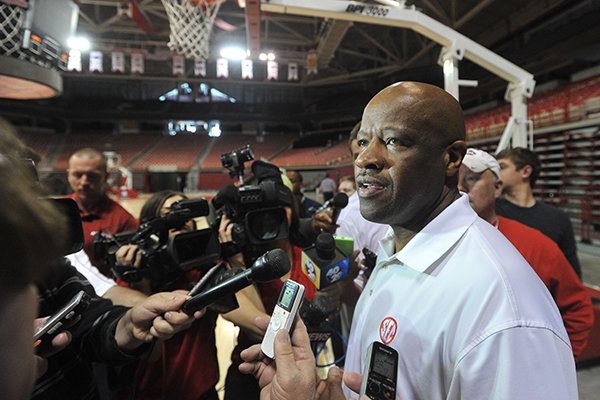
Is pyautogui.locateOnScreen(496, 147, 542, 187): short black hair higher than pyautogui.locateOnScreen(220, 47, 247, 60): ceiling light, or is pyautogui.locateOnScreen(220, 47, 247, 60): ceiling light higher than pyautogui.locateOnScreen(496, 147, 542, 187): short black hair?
pyautogui.locateOnScreen(220, 47, 247, 60): ceiling light

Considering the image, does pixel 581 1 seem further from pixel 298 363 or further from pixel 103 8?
pixel 103 8

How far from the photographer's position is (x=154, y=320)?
33.3 inches

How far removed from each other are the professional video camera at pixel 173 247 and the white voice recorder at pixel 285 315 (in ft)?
1.80

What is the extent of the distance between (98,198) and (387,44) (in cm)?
1337

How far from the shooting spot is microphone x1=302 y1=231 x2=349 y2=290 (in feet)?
3.68

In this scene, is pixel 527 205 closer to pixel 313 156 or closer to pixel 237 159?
pixel 237 159

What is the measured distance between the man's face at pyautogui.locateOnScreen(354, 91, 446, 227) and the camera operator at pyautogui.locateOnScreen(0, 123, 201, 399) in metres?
0.53

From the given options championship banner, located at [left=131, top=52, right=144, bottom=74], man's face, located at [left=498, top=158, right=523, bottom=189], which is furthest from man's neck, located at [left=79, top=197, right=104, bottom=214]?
championship banner, located at [left=131, top=52, right=144, bottom=74]

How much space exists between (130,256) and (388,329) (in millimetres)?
938

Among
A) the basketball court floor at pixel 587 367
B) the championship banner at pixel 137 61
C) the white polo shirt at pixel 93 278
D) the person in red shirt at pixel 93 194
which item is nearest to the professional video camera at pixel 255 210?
the white polo shirt at pixel 93 278

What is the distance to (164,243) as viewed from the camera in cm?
121

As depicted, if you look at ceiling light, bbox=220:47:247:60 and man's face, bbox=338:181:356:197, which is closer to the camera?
man's face, bbox=338:181:356:197

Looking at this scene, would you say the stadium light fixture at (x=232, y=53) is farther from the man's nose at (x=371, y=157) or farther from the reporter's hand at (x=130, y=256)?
the man's nose at (x=371, y=157)

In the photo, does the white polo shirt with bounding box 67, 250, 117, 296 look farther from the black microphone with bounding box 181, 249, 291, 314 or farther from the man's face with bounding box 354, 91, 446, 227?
the man's face with bounding box 354, 91, 446, 227
